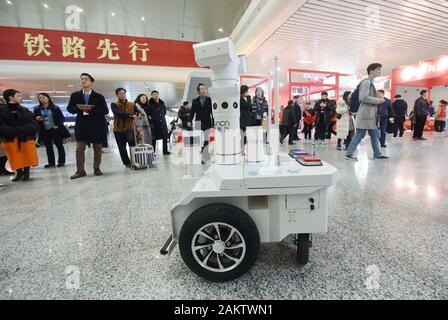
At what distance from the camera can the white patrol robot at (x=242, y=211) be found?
87cm

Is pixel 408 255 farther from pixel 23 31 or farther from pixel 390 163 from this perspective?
pixel 23 31

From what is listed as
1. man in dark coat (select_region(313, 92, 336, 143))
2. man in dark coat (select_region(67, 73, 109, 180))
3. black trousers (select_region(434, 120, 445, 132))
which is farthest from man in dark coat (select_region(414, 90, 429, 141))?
man in dark coat (select_region(67, 73, 109, 180))

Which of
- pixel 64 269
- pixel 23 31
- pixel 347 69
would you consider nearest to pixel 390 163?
pixel 64 269

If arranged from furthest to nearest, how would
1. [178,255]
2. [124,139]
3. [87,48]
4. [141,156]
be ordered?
[87,48]
[124,139]
[141,156]
[178,255]

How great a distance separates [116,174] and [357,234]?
296 cm

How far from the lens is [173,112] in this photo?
23578 mm

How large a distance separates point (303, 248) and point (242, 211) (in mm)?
354

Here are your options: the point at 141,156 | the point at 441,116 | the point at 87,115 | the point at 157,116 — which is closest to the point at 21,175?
the point at 87,115

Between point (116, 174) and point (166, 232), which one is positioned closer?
point (166, 232)

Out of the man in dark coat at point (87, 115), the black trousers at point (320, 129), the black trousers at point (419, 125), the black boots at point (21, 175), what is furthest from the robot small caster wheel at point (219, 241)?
the black trousers at point (419, 125)

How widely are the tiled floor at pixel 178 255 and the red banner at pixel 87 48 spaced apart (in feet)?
19.2

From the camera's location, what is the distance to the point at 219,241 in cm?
91

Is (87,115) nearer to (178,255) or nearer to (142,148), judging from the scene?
(142,148)

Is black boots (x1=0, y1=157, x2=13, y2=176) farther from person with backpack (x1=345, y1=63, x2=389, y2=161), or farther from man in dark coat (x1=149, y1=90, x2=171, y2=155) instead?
person with backpack (x1=345, y1=63, x2=389, y2=161)
